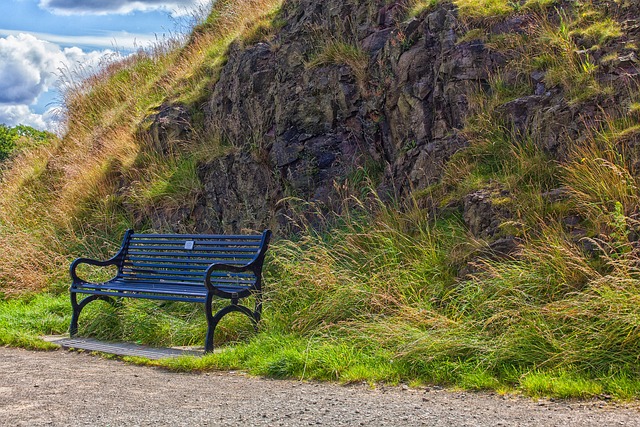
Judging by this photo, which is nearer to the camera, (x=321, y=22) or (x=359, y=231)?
(x=359, y=231)

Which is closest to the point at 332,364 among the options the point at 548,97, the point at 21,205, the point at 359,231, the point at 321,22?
the point at 359,231

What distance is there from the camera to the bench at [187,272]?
7719 mm

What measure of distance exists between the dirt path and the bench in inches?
51.4

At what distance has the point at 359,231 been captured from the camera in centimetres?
849

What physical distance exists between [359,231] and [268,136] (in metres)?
2.94

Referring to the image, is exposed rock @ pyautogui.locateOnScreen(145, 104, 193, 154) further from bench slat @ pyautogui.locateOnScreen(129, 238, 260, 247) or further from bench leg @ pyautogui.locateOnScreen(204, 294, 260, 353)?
bench leg @ pyautogui.locateOnScreen(204, 294, 260, 353)

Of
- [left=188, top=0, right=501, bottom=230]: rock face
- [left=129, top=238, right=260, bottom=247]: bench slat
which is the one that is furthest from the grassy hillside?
[left=129, top=238, right=260, bottom=247]: bench slat

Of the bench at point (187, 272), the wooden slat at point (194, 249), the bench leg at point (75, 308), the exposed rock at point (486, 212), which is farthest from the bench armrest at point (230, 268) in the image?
the exposed rock at point (486, 212)

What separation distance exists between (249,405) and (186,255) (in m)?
4.09

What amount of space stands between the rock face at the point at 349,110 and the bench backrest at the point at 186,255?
0.98 metres

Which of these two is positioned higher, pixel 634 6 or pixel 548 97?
pixel 634 6

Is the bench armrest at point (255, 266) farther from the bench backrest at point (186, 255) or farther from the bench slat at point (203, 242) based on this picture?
the bench slat at point (203, 242)

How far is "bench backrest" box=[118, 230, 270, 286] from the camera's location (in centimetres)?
836

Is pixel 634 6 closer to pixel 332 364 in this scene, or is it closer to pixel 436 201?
pixel 436 201
